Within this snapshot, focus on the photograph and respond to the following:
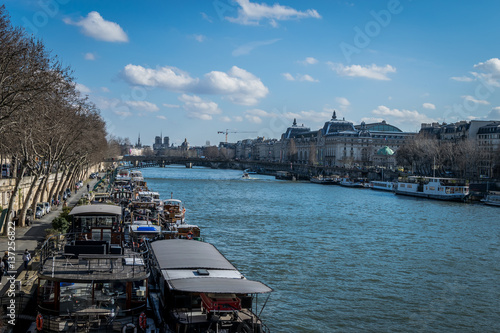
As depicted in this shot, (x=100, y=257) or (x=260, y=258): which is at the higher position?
(x=100, y=257)

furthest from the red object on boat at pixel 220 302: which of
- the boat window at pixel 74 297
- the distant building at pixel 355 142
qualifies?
the distant building at pixel 355 142

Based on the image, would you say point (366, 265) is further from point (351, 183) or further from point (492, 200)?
point (351, 183)

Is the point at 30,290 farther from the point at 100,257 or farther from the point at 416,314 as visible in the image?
the point at 416,314

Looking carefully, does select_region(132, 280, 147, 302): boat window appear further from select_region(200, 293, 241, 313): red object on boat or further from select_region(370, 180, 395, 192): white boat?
select_region(370, 180, 395, 192): white boat

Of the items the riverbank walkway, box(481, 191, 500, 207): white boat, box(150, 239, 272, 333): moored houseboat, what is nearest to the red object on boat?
box(150, 239, 272, 333): moored houseboat

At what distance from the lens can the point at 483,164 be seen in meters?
103

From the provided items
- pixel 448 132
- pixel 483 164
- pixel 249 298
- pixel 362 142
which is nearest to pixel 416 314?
pixel 249 298

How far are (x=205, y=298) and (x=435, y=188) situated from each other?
6935cm

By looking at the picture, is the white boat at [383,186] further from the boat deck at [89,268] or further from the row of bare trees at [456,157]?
the boat deck at [89,268]

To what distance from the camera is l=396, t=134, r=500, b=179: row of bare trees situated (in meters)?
93.8

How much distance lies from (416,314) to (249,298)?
30.4 ft

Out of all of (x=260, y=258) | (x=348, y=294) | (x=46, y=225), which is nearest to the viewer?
(x=348, y=294)

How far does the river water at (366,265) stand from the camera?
2072 centimetres

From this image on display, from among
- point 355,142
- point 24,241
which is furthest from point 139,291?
point 355,142
